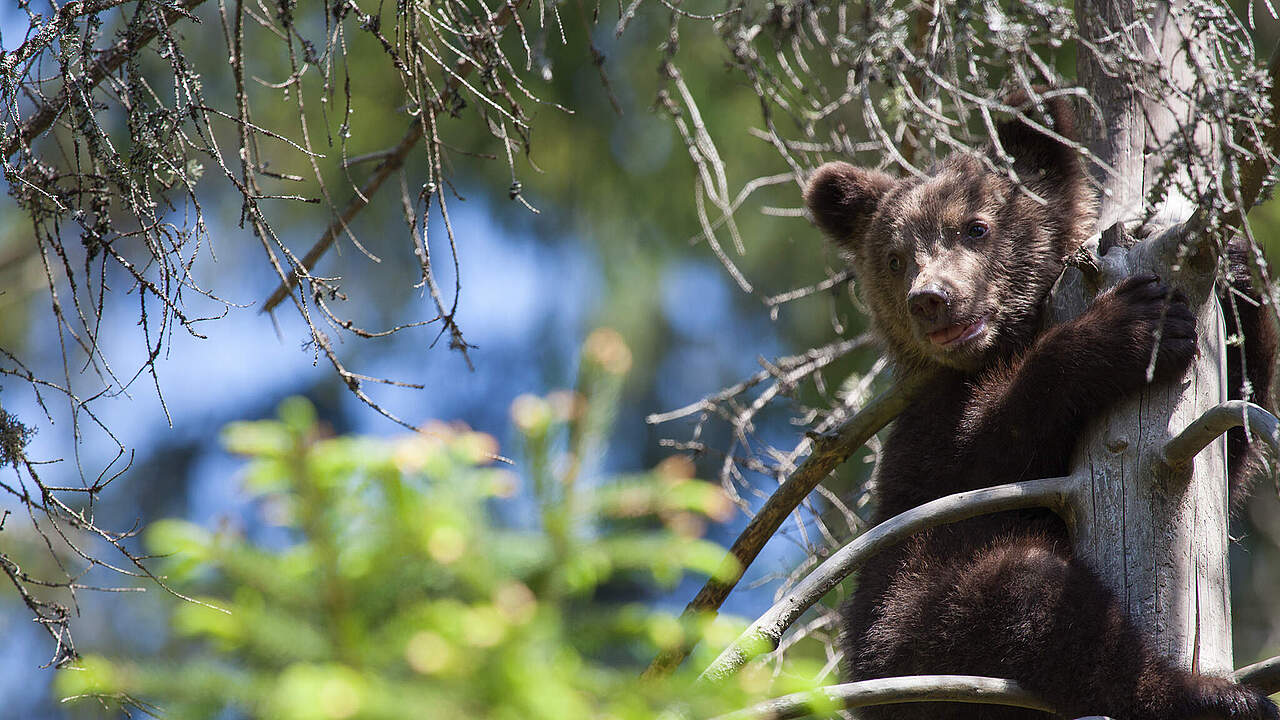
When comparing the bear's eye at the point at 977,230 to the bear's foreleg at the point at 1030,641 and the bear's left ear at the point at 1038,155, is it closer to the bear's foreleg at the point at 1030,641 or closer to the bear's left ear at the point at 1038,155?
the bear's left ear at the point at 1038,155

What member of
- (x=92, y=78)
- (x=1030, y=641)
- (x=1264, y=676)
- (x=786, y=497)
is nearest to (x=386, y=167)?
(x=92, y=78)

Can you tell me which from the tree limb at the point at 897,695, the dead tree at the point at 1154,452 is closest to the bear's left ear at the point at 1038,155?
the dead tree at the point at 1154,452

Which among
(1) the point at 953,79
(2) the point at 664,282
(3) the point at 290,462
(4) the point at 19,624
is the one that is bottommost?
(3) the point at 290,462

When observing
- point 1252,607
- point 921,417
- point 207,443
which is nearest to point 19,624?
point 207,443

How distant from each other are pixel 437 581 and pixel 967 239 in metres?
3.10

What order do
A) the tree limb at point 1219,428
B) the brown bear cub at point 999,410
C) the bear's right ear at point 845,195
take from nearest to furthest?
the tree limb at point 1219,428 < the brown bear cub at point 999,410 < the bear's right ear at point 845,195

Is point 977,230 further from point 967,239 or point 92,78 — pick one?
point 92,78

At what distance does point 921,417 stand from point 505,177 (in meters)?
5.73

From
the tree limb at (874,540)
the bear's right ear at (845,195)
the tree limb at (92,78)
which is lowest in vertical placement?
the tree limb at (874,540)

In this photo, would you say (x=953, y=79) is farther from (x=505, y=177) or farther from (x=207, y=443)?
(x=207, y=443)

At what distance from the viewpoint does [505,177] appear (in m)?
8.95

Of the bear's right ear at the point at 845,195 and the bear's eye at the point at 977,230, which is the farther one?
the bear's right ear at the point at 845,195

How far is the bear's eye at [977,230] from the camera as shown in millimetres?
4195

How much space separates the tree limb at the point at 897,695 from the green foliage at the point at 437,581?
36cm
